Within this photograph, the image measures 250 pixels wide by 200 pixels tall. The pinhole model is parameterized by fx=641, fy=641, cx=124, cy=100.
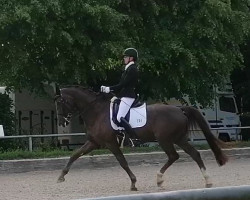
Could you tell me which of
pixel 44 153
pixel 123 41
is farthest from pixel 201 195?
Answer: pixel 123 41

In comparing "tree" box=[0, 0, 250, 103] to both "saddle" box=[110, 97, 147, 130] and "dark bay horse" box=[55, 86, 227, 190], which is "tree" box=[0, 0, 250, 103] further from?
"saddle" box=[110, 97, 147, 130]

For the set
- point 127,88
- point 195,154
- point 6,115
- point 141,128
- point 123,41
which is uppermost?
point 123,41

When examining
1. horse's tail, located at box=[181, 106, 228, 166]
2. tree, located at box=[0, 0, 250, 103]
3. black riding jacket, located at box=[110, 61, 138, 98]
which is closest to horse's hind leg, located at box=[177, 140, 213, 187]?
horse's tail, located at box=[181, 106, 228, 166]

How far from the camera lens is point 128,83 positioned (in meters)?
13.3

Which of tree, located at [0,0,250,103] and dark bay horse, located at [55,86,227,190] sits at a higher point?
tree, located at [0,0,250,103]

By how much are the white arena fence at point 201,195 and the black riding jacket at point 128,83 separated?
27.2ft

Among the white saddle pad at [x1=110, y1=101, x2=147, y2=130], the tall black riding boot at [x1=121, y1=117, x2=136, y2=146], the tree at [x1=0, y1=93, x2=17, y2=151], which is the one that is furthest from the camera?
the tree at [x1=0, y1=93, x2=17, y2=151]

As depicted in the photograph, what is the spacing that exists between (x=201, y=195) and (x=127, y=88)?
343 inches

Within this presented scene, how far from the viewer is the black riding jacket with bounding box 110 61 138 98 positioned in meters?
13.2

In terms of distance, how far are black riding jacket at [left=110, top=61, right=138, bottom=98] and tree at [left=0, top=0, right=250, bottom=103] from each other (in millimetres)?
6229

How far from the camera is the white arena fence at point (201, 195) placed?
15.1 feet

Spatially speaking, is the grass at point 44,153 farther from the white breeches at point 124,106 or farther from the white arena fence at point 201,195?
the white arena fence at point 201,195

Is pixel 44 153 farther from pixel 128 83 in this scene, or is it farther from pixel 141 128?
pixel 128 83

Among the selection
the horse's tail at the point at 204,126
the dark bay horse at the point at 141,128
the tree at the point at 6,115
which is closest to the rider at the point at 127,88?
the dark bay horse at the point at 141,128
